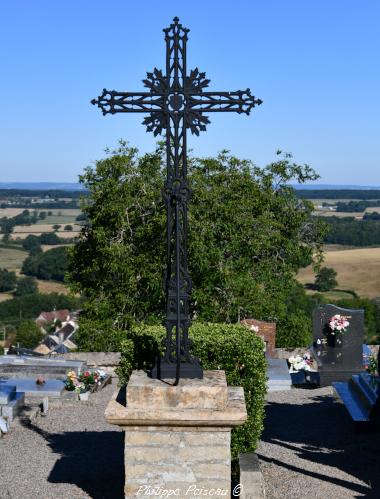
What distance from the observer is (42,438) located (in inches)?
459

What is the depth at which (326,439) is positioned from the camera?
11148 mm

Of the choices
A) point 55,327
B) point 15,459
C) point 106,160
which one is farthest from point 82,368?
point 55,327

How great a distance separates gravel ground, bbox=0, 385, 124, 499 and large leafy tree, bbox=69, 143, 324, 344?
799 centimetres

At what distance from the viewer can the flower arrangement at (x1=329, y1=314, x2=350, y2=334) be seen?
15.4 metres

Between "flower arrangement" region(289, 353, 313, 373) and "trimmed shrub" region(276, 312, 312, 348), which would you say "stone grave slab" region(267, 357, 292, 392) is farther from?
"trimmed shrub" region(276, 312, 312, 348)

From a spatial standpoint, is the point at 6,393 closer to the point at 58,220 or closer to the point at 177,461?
the point at 177,461

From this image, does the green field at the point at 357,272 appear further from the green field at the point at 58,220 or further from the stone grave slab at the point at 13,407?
the green field at the point at 58,220

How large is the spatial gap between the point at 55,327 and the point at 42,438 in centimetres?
4665

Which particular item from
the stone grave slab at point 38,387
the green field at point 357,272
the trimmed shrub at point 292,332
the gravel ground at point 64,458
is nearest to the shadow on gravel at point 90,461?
the gravel ground at point 64,458

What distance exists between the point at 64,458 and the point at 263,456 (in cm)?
260

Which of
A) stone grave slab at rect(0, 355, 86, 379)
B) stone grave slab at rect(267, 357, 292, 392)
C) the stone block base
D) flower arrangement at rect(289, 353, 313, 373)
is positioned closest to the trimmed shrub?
flower arrangement at rect(289, 353, 313, 373)

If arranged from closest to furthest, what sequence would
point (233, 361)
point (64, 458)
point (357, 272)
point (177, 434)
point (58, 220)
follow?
point (177, 434), point (233, 361), point (64, 458), point (357, 272), point (58, 220)

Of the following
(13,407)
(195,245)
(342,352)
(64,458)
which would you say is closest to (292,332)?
(195,245)

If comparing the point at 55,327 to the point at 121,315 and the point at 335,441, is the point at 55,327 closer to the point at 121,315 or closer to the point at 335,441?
the point at 121,315
